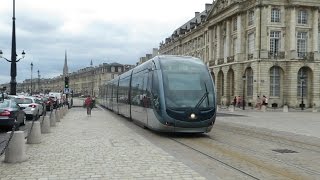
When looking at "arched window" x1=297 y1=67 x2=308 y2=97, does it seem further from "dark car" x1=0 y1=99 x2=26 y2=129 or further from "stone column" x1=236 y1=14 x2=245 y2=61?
"dark car" x1=0 y1=99 x2=26 y2=129

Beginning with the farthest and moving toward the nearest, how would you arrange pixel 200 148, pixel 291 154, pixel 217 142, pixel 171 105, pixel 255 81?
pixel 255 81, pixel 171 105, pixel 217 142, pixel 200 148, pixel 291 154

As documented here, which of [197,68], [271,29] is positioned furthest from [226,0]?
[197,68]

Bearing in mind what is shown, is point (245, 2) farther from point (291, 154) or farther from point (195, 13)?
point (291, 154)

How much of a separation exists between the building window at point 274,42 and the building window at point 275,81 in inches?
89.5

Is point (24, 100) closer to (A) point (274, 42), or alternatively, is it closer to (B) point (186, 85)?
(B) point (186, 85)

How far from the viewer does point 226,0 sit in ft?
259

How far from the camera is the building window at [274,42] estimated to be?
2680 inches

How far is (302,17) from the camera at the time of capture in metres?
69.2

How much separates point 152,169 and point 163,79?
28.6ft

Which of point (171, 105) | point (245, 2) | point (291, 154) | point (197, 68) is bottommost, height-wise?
point (291, 154)

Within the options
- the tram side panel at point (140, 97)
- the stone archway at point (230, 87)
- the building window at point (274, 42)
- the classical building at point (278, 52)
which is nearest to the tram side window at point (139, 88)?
the tram side panel at point (140, 97)

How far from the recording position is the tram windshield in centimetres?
1795

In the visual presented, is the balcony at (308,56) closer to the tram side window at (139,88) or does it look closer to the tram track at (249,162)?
the tram side window at (139,88)

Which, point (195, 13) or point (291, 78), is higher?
point (195, 13)
